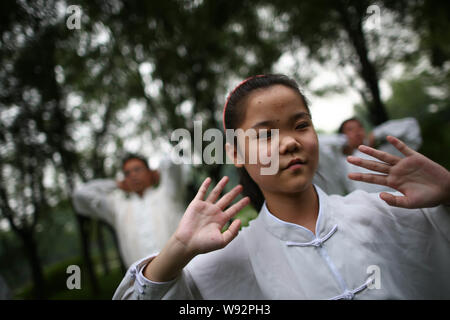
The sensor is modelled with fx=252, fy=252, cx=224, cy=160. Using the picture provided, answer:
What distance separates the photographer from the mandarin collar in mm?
1062

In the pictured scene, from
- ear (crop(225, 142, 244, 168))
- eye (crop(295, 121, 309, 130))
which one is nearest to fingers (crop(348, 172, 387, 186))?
eye (crop(295, 121, 309, 130))

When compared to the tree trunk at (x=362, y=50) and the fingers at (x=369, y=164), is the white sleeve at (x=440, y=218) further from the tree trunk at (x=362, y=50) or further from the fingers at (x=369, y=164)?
the tree trunk at (x=362, y=50)

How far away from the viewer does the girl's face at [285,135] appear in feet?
3.23

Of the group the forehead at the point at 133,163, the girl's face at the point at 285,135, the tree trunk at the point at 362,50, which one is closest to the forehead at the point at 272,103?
the girl's face at the point at 285,135

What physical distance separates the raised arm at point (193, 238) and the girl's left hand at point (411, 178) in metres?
0.51

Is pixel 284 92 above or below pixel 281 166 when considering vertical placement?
above

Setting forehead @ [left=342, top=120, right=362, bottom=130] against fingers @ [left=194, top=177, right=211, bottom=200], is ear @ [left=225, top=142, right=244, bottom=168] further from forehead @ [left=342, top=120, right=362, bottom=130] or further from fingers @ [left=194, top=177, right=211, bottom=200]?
forehead @ [left=342, top=120, right=362, bottom=130]

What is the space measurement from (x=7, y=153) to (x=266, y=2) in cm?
555

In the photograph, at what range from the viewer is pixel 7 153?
461 cm

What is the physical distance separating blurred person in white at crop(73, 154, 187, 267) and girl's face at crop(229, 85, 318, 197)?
4.31ft

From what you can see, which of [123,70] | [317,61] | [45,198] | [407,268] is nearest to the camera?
[407,268]

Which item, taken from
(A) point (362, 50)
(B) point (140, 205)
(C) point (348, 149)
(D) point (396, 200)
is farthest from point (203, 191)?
(A) point (362, 50)
